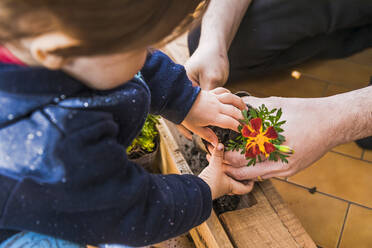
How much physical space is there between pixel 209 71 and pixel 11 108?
2.40 feet

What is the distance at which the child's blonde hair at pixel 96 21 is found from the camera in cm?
50

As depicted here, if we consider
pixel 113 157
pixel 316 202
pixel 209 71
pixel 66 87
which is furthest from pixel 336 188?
pixel 66 87

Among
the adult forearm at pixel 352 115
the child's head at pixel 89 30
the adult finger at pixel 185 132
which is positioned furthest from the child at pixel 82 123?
the adult forearm at pixel 352 115

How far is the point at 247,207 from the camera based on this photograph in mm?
1100

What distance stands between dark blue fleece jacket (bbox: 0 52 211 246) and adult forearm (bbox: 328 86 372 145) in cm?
59

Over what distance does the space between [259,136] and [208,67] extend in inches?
14.8

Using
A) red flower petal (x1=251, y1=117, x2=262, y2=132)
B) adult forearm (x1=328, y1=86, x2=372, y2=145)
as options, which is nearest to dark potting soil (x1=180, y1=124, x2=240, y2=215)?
red flower petal (x1=251, y1=117, x2=262, y2=132)

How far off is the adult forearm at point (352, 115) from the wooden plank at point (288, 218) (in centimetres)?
27

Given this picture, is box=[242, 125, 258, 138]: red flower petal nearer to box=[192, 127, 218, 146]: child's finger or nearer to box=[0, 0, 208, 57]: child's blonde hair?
box=[192, 127, 218, 146]: child's finger

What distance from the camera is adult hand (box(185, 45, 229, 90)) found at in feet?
4.05

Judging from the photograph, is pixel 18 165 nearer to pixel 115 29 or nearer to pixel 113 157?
pixel 113 157

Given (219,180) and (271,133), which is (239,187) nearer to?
(219,180)

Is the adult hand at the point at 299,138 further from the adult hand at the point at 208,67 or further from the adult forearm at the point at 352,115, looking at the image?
the adult hand at the point at 208,67

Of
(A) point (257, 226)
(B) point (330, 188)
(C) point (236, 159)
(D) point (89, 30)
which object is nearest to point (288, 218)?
(A) point (257, 226)
